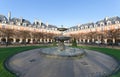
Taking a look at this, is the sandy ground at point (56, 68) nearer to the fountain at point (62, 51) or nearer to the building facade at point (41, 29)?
the fountain at point (62, 51)

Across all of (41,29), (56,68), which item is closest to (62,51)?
(56,68)

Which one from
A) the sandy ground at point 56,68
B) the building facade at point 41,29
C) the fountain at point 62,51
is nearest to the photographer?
the sandy ground at point 56,68

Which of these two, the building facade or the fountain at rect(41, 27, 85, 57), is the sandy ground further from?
the building facade

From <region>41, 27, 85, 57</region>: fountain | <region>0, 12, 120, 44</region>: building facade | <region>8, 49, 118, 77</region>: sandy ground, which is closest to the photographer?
<region>8, 49, 118, 77</region>: sandy ground

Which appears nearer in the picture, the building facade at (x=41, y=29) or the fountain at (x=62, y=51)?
the fountain at (x=62, y=51)

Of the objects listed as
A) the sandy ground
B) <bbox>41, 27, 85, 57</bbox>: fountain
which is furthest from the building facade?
the sandy ground

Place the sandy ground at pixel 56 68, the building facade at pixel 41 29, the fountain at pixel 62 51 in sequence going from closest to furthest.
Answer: the sandy ground at pixel 56 68 < the fountain at pixel 62 51 < the building facade at pixel 41 29

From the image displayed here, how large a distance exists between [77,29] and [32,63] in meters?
87.4

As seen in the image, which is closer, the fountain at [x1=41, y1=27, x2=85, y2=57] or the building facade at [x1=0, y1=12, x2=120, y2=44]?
the fountain at [x1=41, y1=27, x2=85, y2=57]

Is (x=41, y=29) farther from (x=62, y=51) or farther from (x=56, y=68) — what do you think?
(x=56, y=68)

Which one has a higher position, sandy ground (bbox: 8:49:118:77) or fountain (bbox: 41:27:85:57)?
fountain (bbox: 41:27:85:57)

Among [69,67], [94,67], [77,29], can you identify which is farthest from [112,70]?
[77,29]

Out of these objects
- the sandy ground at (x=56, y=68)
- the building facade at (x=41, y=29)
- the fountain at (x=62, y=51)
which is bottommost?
the sandy ground at (x=56, y=68)

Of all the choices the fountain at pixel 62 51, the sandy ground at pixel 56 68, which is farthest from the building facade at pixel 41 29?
the sandy ground at pixel 56 68
